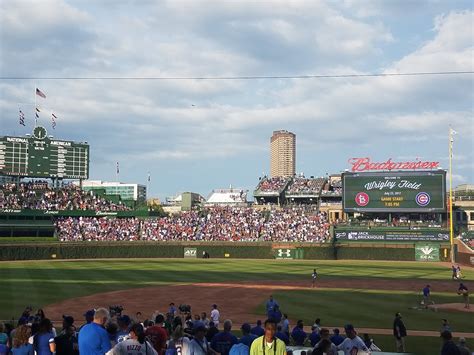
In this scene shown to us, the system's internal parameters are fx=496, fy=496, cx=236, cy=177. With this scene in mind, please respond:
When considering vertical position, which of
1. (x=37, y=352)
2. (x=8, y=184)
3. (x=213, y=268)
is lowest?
(x=213, y=268)

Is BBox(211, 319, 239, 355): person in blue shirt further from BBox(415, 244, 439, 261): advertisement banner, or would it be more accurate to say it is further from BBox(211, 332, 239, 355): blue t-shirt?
BBox(415, 244, 439, 261): advertisement banner

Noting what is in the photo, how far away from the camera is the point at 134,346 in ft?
23.6

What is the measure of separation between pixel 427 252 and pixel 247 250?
24.0m

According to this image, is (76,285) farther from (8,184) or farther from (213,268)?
(8,184)

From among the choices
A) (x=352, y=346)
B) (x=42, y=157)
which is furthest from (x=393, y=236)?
(x=352, y=346)

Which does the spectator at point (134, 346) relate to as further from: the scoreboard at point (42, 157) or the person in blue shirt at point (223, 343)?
the scoreboard at point (42, 157)

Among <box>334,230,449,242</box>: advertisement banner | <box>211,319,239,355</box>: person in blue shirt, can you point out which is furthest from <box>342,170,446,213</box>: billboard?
<box>211,319,239,355</box>: person in blue shirt

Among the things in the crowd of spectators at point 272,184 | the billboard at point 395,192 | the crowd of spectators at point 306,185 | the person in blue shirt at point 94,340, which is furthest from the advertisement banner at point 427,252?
the person in blue shirt at point 94,340

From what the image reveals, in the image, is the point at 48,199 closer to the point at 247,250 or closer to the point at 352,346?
the point at 247,250

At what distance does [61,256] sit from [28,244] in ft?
13.9

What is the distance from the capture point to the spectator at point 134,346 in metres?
7.08

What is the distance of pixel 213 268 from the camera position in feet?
170

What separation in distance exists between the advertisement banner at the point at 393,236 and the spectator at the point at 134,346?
65066 mm

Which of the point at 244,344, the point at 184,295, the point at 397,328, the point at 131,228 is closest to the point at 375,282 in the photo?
the point at 184,295
